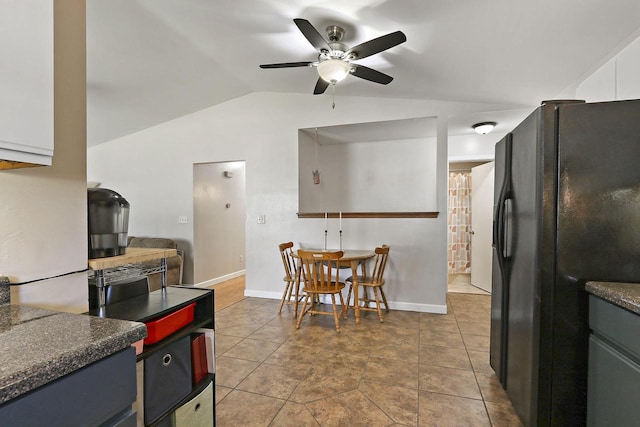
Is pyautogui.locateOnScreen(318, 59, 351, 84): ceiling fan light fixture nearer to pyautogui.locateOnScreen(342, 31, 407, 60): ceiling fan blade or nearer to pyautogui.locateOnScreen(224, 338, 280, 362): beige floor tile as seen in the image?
pyautogui.locateOnScreen(342, 31, 407, 60): ceiling fan blade

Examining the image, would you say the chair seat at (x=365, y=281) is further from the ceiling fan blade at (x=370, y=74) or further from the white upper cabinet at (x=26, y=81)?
the white upper cabinet at (x=26, y=81)

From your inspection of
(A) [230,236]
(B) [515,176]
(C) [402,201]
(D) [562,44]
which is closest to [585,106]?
(B) [515,176]

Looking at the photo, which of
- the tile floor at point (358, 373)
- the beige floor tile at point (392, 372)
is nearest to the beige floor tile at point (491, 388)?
the tile floor at point (358, 373)

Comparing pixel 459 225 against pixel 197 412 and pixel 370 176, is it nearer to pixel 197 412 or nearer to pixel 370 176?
pixel 370 176

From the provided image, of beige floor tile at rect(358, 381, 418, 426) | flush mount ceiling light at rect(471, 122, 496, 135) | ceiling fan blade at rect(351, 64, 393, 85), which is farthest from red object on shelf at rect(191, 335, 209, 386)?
flush mount ceiling light at rect(471, 122, 496, 135)

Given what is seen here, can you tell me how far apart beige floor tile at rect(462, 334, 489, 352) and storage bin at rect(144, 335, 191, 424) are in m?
2.33

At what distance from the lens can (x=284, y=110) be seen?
4.16 m

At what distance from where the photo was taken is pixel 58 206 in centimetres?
114

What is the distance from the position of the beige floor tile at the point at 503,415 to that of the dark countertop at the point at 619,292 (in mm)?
938

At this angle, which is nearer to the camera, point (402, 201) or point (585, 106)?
point (585, 106)

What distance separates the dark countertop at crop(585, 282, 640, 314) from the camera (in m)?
1.09

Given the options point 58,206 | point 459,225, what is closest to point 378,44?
point 58,206

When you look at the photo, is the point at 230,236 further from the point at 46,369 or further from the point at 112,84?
the point at 46,369

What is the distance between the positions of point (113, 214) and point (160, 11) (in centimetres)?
197
